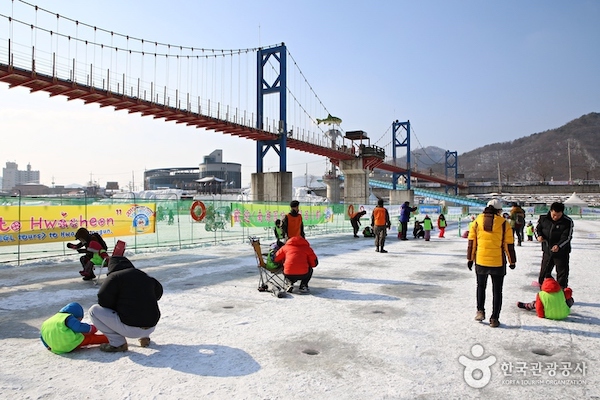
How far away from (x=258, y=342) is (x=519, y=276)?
7.04m

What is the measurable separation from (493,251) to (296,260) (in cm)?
327

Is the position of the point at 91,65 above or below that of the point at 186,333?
above

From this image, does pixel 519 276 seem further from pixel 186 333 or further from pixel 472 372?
pixel 186 333

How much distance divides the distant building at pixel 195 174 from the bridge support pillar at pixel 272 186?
10124cm

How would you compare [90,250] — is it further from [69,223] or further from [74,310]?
[69,223]

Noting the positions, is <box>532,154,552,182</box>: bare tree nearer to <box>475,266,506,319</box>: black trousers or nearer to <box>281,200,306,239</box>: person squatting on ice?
<box>281,200,306,239</box>: person squatting on ice

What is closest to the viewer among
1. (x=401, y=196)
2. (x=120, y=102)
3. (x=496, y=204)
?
(x=496, y=204)

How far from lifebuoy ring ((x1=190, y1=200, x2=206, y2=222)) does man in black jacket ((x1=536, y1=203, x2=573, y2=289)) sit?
503 inches

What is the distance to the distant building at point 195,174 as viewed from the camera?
5659 inches

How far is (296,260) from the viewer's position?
297 inches

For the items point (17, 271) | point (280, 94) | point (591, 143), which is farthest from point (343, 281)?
point (591, 143)

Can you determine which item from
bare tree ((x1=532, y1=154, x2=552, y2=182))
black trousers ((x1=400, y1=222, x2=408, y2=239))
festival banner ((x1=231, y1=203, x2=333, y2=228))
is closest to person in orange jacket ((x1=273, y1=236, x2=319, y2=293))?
festival banner ((x1=231, y1=203, x2=333, y2=228))

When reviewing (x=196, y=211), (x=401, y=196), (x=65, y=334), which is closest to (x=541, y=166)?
(x=401, y=196)

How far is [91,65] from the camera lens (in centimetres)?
2125
